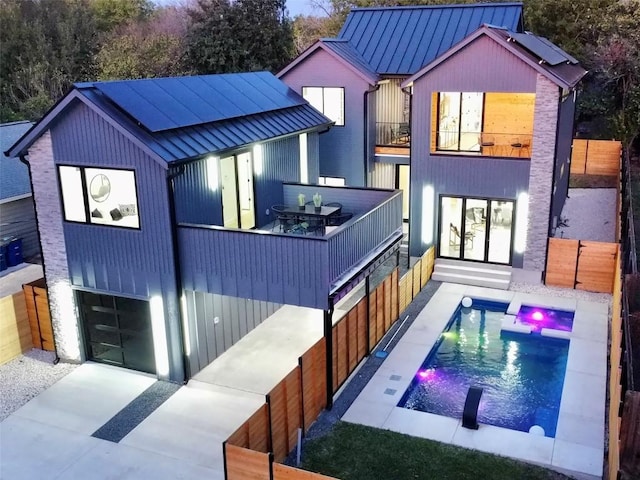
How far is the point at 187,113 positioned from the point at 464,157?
959 centimetres

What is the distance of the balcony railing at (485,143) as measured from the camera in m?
22.1

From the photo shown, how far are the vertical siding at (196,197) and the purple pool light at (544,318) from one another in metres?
9.20

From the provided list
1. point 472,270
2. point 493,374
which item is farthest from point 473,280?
point 493,374

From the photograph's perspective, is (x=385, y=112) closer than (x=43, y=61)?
Yes

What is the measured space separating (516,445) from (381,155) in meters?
14.3

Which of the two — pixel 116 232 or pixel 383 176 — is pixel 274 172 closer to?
pixel 116 232

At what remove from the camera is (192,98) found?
53.5 feet

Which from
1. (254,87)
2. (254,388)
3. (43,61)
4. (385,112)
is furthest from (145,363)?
(43,61)

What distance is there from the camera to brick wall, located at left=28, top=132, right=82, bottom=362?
15.2 metres

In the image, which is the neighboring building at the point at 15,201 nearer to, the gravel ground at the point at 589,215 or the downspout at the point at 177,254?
the downspout at the point at 177,254

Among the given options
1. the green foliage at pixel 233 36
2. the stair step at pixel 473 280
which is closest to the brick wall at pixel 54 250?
the stair step at pixel 473 280

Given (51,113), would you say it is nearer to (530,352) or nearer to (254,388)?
(254,388)

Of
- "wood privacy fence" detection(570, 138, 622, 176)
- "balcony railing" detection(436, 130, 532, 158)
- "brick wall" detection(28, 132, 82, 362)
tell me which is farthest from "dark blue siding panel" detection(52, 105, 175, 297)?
"wood privacy fence" detection(570, 138, 622, 176)

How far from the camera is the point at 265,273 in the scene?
1385cm
